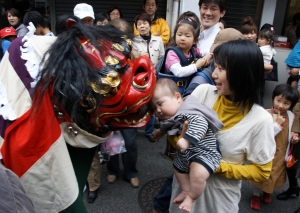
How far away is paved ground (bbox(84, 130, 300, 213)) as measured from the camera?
10.1 ft

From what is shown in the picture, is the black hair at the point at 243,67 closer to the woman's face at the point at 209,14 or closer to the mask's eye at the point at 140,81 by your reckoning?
the mask's eye at the point at 140,81

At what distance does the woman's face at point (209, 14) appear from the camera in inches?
121

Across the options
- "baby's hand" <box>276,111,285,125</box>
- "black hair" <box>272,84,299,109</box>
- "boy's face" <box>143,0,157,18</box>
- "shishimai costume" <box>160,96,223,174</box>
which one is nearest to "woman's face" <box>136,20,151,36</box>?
"boy's face" <box>143,0,157,18</box>

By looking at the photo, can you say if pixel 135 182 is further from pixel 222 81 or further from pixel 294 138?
pixel 222 81

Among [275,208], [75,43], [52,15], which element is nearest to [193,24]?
[75,43]

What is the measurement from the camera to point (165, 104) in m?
1.57

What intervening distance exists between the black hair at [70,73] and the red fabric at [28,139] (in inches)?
1.7

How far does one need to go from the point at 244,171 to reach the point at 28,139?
121 centimetres

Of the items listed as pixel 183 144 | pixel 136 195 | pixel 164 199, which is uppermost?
pixel 183 144

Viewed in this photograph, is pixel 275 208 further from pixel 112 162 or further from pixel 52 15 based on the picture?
pixel 52 15

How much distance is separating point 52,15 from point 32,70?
741cm

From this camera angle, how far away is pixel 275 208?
3242 millimetres

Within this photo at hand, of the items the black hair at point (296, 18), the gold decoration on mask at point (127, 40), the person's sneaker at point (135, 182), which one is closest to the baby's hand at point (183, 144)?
the gold decoration on mask at point (127, 40)

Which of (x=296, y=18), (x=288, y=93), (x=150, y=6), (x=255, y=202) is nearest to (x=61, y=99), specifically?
(x=288, y=93)
